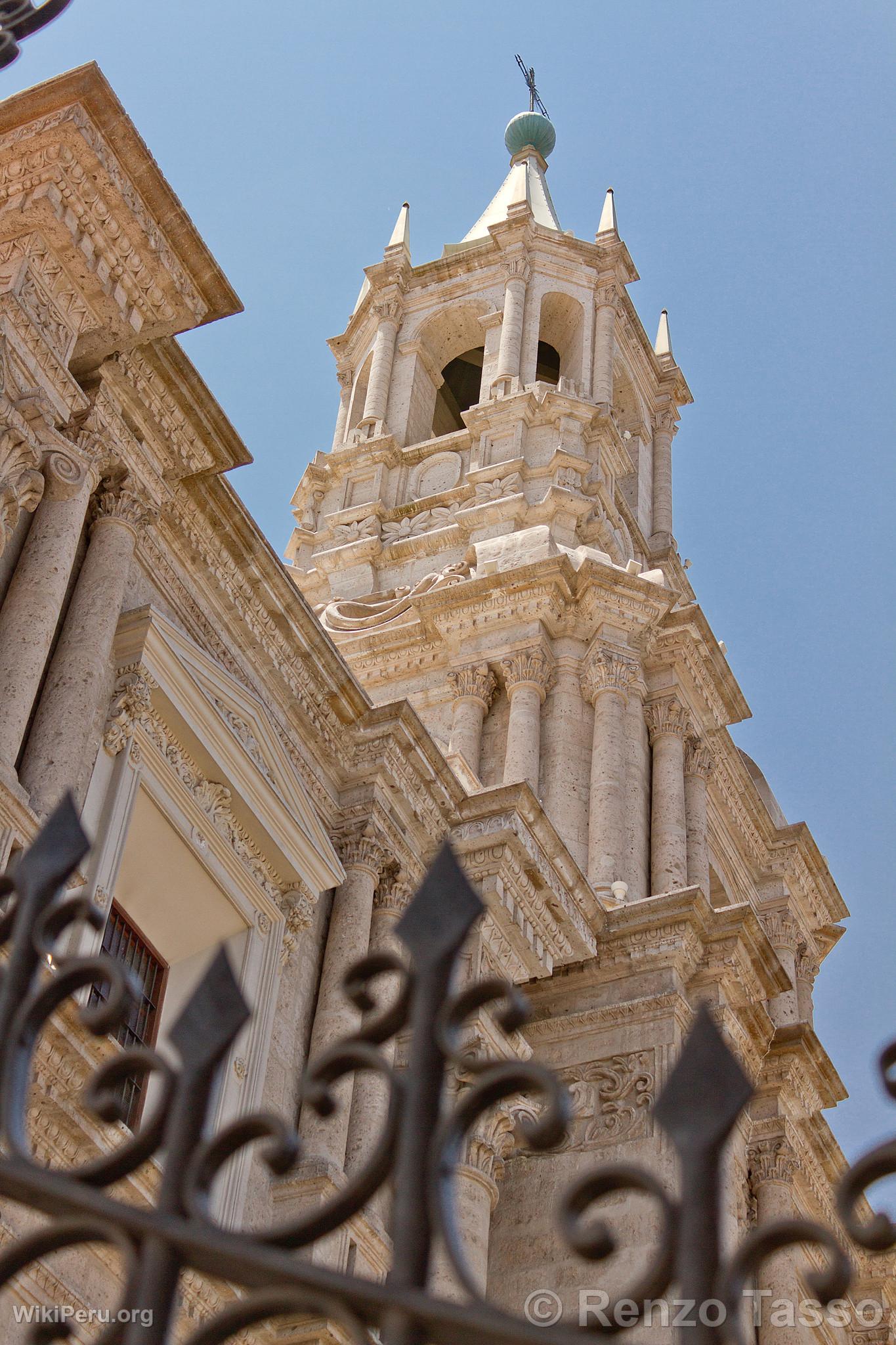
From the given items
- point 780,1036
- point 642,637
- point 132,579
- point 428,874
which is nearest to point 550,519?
point 642,637

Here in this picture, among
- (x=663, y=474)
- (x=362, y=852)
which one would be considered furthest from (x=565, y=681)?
(x=663, y=474)

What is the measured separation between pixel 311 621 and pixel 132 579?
2.18 m

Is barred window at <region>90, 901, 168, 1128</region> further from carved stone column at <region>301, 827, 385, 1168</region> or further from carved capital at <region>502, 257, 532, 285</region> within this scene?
carved capital at <region>502, 257, 532, 285</region>

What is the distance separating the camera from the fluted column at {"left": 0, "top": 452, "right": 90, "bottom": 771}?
31.1 feet

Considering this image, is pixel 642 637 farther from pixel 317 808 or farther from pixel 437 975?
pixel 437 975

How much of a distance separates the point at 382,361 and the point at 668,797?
11271 mm

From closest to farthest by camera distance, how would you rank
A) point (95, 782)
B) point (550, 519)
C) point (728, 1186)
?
point (95, 782) < point (728, 1186) < point (550, 519)

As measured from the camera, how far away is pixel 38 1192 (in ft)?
9.49

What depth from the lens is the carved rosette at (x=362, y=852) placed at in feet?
44.0

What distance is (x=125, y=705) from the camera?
35.1 feet

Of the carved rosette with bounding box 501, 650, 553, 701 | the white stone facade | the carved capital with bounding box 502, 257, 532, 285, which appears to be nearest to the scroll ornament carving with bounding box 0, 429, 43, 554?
the white stone facade

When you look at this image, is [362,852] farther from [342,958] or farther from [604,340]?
[604,340]

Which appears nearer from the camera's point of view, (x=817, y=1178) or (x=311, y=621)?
(x=311, y=621)

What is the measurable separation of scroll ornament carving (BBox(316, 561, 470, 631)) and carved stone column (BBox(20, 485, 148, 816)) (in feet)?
36.6
